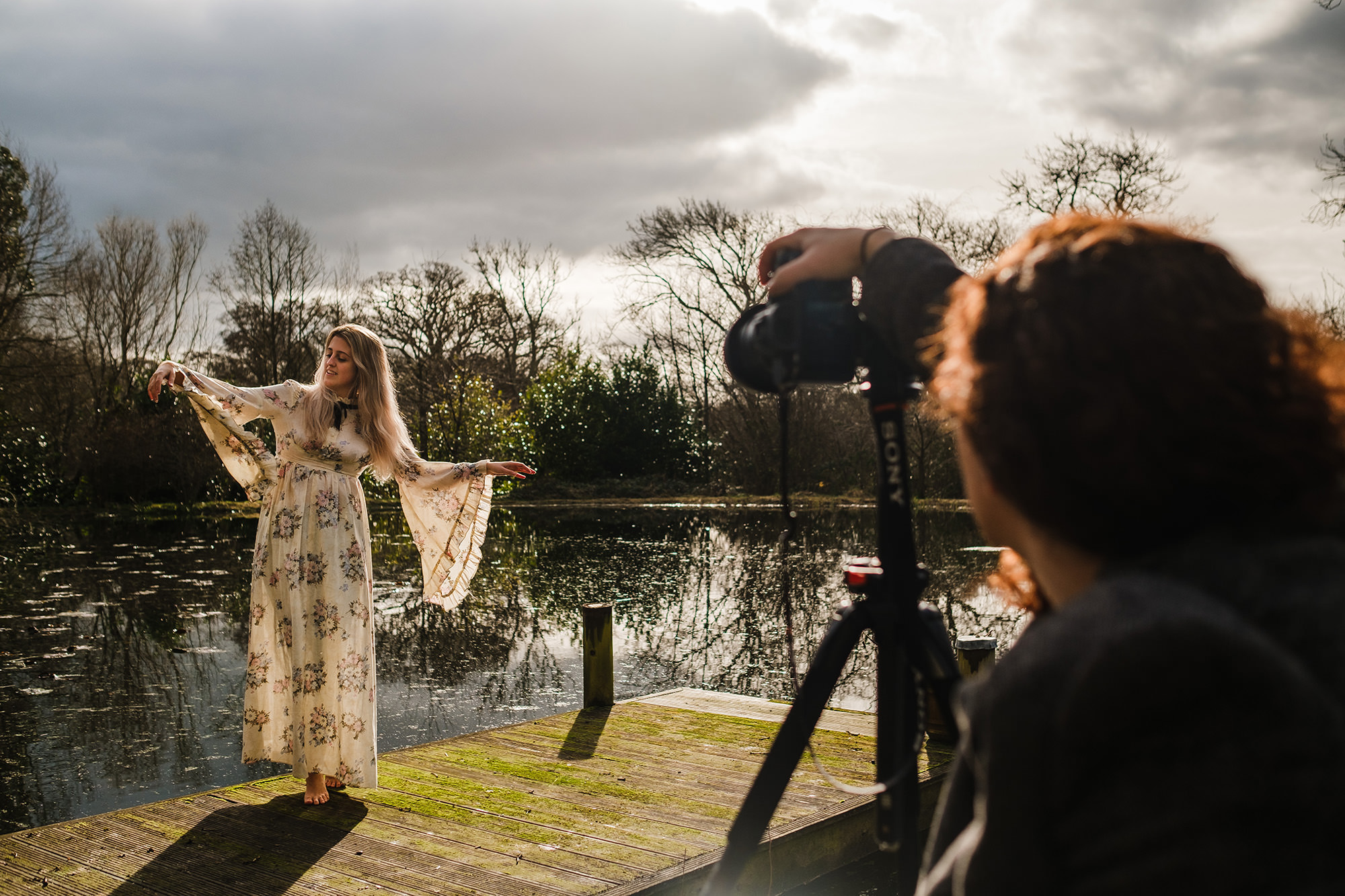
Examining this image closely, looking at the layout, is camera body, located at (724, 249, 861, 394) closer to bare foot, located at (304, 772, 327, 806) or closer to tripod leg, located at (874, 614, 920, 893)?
tripod leg, located at (874, 614, 920, 893)

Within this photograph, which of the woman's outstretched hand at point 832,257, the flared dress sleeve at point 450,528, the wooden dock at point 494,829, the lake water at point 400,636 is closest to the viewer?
the woman's outstretched hand at point 832,257

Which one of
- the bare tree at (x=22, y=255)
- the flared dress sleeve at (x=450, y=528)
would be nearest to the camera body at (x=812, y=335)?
the flared dress sleeve at (x=450, y=528)

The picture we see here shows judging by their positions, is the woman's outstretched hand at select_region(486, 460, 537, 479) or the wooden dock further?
the woman's outstretched hand at select_region(486, 460, 537, 479)

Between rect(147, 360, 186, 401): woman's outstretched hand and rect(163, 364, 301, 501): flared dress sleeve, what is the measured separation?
0.09m

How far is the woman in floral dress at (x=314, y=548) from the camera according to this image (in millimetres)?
3850

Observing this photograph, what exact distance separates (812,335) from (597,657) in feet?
13.8

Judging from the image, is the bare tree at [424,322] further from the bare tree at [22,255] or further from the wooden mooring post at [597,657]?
the wooden mooring post at [597,657]

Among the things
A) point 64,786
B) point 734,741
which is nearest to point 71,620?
point 64,786

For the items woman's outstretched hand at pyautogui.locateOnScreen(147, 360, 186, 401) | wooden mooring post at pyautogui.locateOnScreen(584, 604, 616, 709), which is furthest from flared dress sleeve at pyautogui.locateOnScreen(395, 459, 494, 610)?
woman's outstretched hand at pyautogui.locateOnScreen(147, 360, 186, 401)

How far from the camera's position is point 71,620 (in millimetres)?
9492

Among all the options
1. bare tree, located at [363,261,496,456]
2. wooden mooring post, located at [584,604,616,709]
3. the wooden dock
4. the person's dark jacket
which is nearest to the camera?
the person's dark jacket

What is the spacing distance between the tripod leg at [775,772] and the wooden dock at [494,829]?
74.0 inches

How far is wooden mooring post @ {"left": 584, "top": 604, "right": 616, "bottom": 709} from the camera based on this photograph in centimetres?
522

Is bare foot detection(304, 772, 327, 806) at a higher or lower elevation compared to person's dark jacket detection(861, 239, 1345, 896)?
lower
